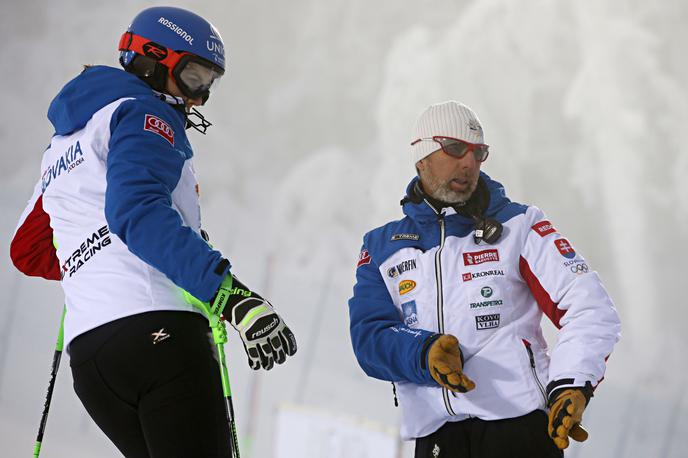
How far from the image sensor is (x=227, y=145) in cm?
762

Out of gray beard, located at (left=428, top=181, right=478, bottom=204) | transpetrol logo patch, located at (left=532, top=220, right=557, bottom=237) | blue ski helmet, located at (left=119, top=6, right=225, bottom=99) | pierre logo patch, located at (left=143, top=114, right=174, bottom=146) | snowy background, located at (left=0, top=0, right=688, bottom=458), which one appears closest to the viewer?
pierre logo patch, located at (left=143, top=114, right=174, bottom=146)

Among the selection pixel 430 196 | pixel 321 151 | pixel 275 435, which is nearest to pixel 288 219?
pixel 321 151

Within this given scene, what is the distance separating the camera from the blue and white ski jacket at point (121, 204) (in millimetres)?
1401

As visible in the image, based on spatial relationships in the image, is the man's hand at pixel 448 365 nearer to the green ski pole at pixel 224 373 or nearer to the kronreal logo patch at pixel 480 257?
the kronreal logo patch at pixel 480 257

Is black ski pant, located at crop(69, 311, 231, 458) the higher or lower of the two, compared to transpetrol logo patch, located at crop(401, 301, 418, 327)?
lower

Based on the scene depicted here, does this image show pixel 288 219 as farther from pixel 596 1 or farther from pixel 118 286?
pixel 118 286

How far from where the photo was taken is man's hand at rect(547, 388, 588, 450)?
1525mm

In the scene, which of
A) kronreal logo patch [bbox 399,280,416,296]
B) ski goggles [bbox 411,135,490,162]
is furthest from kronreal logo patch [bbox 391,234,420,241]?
ski goggles [bbox 411,135,490,162]

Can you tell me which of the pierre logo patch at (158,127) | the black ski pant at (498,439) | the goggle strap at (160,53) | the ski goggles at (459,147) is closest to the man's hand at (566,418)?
the black ski pant at (498,439)

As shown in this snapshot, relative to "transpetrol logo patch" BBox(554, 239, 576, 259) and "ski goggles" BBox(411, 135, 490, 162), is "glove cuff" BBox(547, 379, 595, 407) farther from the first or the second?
"ski goggles" BBox(411, 135, 490, 162)

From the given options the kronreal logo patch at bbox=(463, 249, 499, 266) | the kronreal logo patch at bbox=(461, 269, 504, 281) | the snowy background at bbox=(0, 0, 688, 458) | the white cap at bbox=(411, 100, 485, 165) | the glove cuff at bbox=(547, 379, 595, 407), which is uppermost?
the snowy background at bbox=(0, 0, 688, 458)

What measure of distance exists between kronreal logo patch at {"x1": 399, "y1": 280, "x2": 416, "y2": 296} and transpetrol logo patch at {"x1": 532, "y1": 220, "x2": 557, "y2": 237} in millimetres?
309

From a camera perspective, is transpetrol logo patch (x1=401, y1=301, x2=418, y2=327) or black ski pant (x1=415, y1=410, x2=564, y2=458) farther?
transpetrol logo patch (x1=401, y1=301, x2=418, y2=327)

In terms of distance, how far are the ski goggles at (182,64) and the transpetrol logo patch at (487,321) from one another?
794mm
